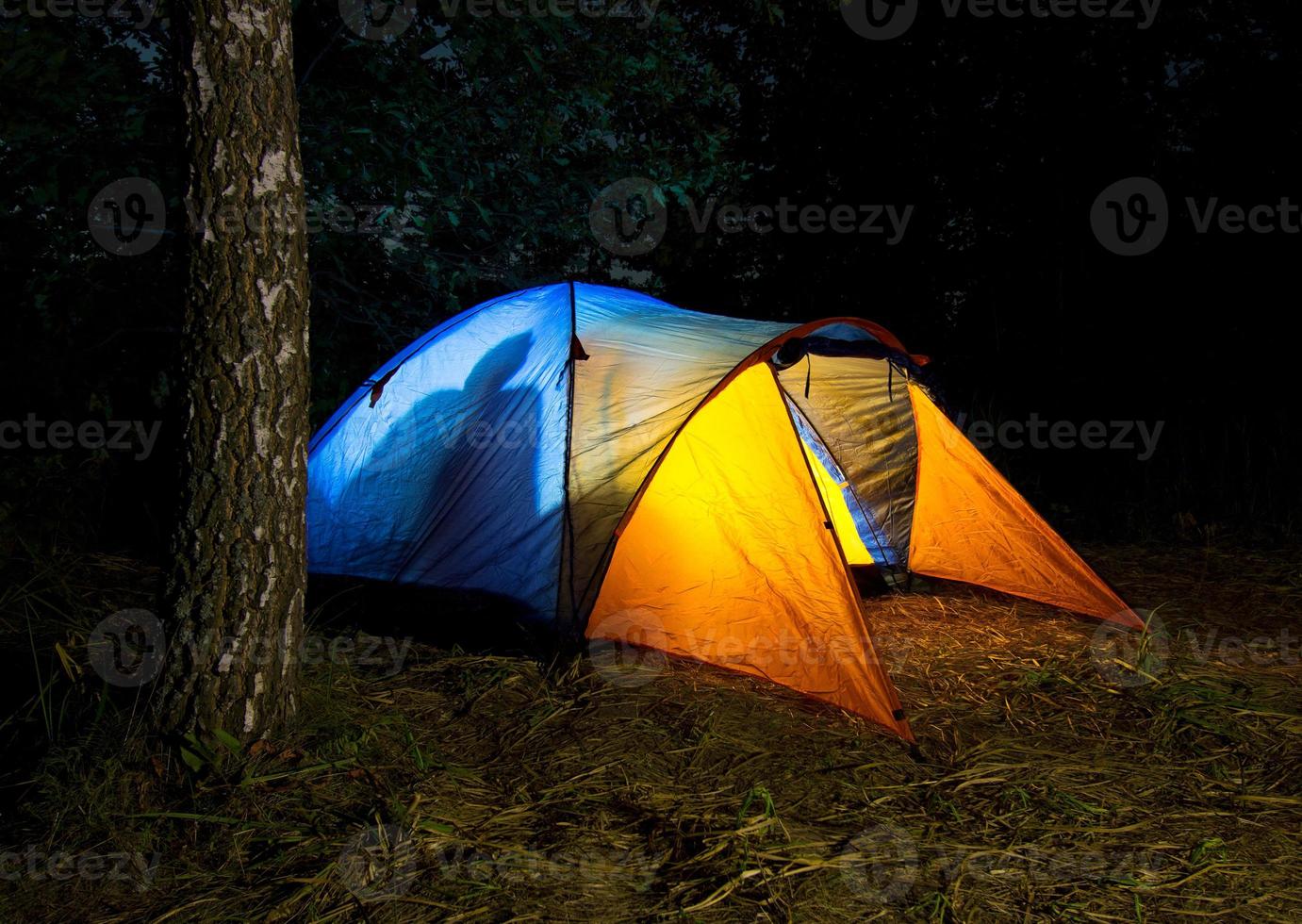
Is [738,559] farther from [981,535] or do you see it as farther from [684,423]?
[981,535]

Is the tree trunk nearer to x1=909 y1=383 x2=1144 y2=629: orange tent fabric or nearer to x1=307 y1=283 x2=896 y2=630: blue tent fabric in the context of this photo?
x1=307 y1=283 x2=896 y2=630: blue tent fabric


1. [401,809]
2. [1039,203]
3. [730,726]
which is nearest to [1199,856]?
[730,726]

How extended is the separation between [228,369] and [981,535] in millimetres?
3808

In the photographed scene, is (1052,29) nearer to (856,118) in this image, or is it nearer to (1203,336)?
(856,118)

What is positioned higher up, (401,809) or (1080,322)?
(1080,322)

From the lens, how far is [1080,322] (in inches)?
347

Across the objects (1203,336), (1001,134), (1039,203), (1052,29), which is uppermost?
(1052,29)

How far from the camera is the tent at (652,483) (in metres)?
3.68

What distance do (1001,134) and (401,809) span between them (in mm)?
9344

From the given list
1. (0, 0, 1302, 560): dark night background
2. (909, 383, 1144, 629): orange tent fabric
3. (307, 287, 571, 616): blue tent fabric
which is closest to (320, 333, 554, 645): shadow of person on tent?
(307, 287, 571, 616): blue tent fabric

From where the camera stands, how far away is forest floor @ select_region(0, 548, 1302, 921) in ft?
6.96

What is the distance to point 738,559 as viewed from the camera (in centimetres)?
389

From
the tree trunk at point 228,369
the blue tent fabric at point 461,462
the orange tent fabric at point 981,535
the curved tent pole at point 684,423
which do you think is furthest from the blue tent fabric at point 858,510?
the tree trunk at point 228,369

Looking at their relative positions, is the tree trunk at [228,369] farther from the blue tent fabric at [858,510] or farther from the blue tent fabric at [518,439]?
the blue tent fabric at [858,510]
